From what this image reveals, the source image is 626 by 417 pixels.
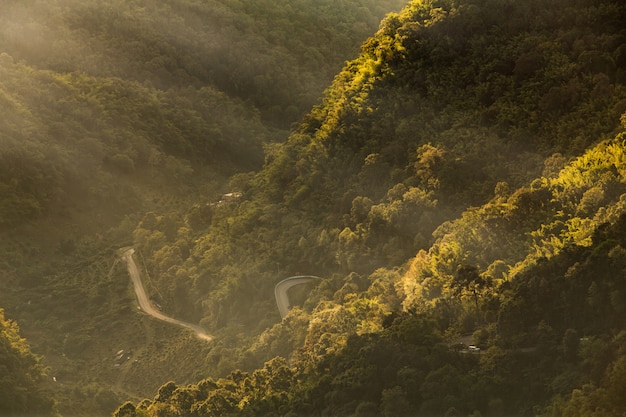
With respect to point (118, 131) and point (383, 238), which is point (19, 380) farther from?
point (118, 131)

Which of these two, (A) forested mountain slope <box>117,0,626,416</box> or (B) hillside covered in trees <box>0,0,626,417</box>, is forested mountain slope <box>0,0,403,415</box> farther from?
(A) forested mountain slope <box>117,0,626,416</box>

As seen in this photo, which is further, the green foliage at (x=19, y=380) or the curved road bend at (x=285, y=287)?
the curved road bend at (x=285, y=287)

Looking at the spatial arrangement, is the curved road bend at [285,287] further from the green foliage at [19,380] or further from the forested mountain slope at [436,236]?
the green foliage at [19,380]

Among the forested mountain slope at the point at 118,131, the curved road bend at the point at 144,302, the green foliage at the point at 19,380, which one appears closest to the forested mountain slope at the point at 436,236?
the curved road bend at the point at 144,302

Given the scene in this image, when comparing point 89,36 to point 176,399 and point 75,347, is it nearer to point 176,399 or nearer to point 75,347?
point 75,347

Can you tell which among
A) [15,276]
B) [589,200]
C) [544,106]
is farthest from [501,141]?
[15,276]

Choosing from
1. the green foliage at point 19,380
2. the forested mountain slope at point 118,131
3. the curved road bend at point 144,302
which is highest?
the forested mountain slope at point 118,131

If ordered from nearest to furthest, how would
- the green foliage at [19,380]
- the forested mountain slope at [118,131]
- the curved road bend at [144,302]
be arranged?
the green foliage at [19,380]
the curved road bend at [144,302]
the forested mountain slope at [118,131]
